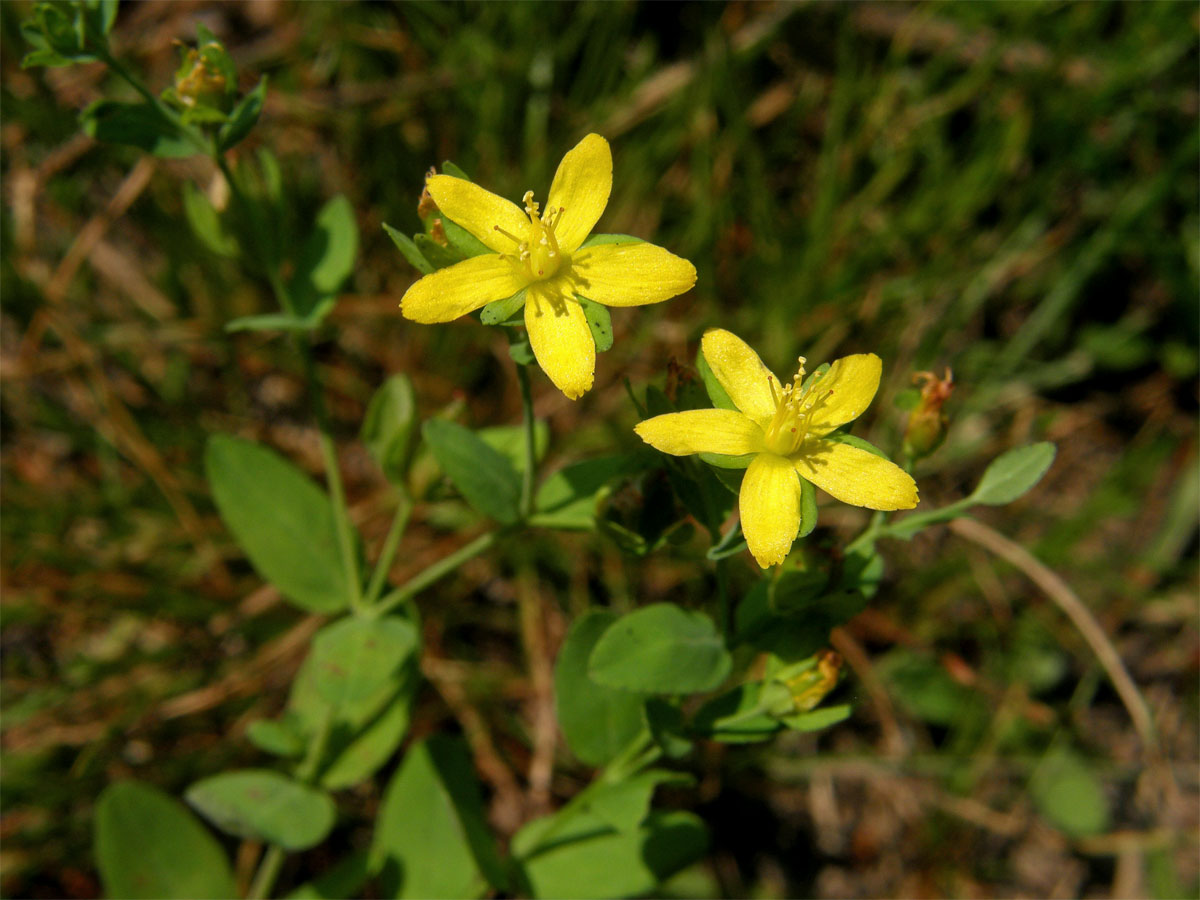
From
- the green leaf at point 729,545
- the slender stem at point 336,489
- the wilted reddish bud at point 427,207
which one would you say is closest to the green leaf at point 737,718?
the green leaf at point 729,545

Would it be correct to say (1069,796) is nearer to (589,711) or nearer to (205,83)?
(589,711)

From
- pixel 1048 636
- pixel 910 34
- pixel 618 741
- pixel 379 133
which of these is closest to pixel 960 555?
pixel 1048 636

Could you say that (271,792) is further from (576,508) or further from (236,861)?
(576,508)

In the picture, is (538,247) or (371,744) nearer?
(538,247)

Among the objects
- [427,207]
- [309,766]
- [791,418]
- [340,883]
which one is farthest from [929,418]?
[340,883]

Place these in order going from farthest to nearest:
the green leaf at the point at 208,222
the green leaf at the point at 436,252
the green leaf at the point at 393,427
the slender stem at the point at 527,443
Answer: the green leaf at the point at 208,222 → the green leaf at the point at 393,427 → the slender stem at the point at 527,443 → the green leaf at the point at 436,252

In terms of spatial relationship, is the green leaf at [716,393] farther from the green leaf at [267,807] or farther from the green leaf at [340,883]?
the green leaf at [340,883]
